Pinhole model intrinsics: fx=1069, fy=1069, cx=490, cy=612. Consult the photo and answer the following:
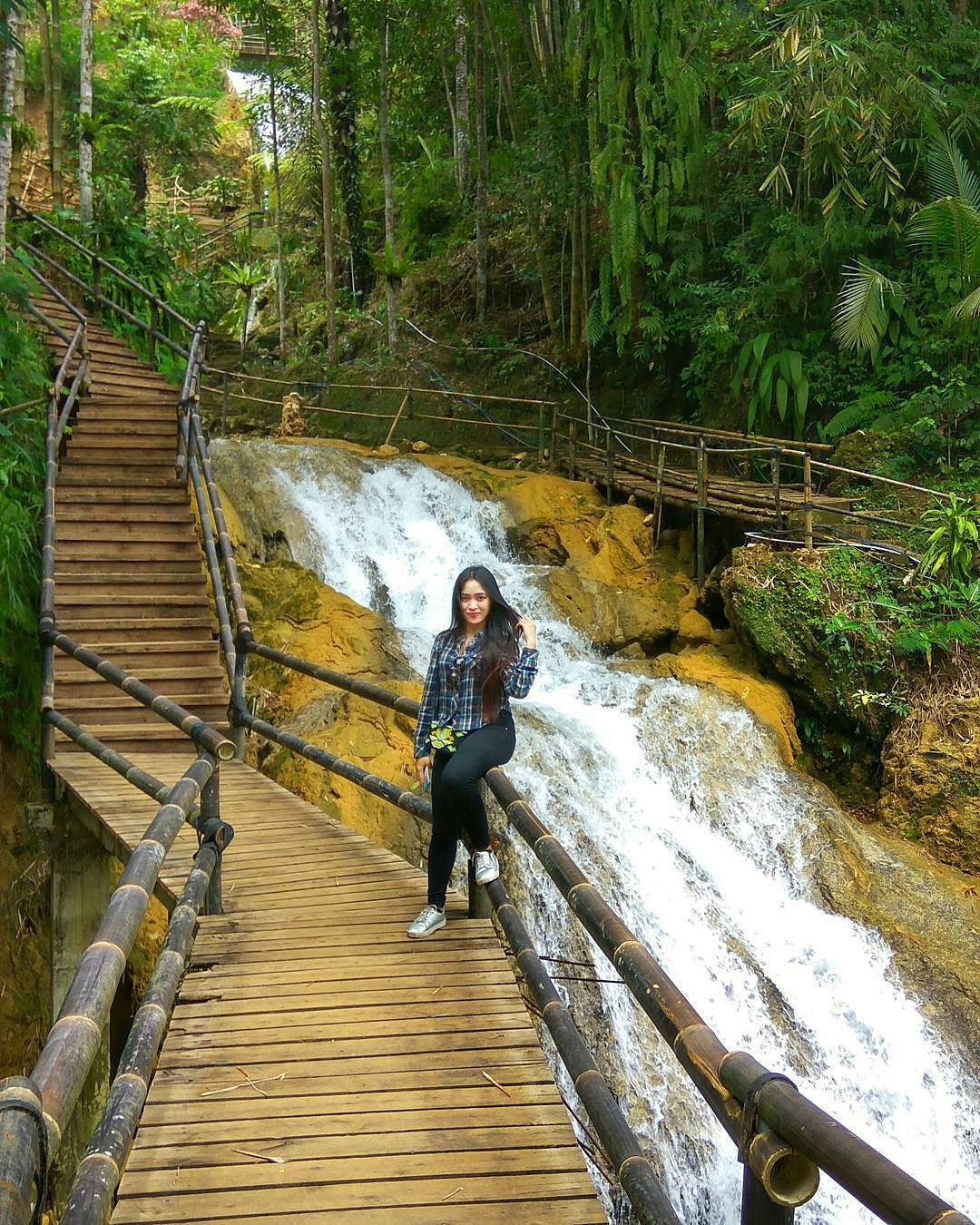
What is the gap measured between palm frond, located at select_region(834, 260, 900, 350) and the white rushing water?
5.60 metres

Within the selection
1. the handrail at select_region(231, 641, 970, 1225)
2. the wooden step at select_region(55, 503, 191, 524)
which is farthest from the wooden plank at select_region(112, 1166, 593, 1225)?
the wooden step at select_region(55, 503, 191, 524)

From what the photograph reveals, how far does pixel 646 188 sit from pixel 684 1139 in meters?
13.6

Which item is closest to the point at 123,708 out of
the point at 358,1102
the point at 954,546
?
the point at 358,1102

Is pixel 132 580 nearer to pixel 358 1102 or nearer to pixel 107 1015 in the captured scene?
pixel 358 1102

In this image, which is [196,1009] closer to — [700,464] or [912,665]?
[912,665]

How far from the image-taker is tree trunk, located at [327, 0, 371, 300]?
68.7 feet

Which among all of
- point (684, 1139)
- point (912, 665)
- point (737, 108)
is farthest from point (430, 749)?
point (737, 108)

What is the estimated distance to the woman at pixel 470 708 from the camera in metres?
4.30

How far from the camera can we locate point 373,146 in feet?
83.9

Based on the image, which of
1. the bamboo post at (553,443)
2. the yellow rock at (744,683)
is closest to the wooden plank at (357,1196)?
the yellow rock at (744,683)

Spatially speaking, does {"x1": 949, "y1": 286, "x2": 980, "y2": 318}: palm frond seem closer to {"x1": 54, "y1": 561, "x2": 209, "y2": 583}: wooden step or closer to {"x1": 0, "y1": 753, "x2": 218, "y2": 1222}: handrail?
{"x1": 54, "y1": 561, "x2": 209, "y2": 583}: wooden step

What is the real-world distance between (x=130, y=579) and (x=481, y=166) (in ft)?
45.6

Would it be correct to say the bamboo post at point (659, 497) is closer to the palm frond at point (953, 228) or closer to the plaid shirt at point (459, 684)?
the palm frond at point (953, 228)

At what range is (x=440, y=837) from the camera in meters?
4.52
